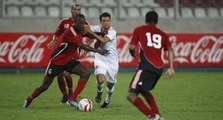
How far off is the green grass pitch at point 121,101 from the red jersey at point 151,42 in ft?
5.49

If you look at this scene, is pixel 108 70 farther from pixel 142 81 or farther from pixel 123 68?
pixel 123 68

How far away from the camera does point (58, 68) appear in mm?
14391

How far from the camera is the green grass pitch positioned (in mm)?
13070

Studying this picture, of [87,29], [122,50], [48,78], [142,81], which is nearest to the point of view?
[142,81]

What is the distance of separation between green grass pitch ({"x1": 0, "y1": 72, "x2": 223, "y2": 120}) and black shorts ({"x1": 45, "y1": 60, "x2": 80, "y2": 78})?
748 mm

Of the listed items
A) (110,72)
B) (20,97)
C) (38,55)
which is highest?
(110,72)

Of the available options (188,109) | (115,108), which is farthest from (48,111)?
(188,109)

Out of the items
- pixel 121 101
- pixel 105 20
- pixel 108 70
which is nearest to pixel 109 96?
pixel 108 70

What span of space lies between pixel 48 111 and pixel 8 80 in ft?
28.2

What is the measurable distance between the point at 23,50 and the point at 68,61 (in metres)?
10.5

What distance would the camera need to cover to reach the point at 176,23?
28.4 meters

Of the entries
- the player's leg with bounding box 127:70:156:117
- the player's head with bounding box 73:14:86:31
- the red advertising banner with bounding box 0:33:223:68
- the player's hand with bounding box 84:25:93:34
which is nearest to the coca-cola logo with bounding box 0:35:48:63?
the red advertising banner with bounding box 0:33:223:68

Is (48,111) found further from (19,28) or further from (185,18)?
(185,18)

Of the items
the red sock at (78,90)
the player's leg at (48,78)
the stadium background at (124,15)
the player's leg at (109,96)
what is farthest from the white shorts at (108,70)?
the stadium background at (124,15)
